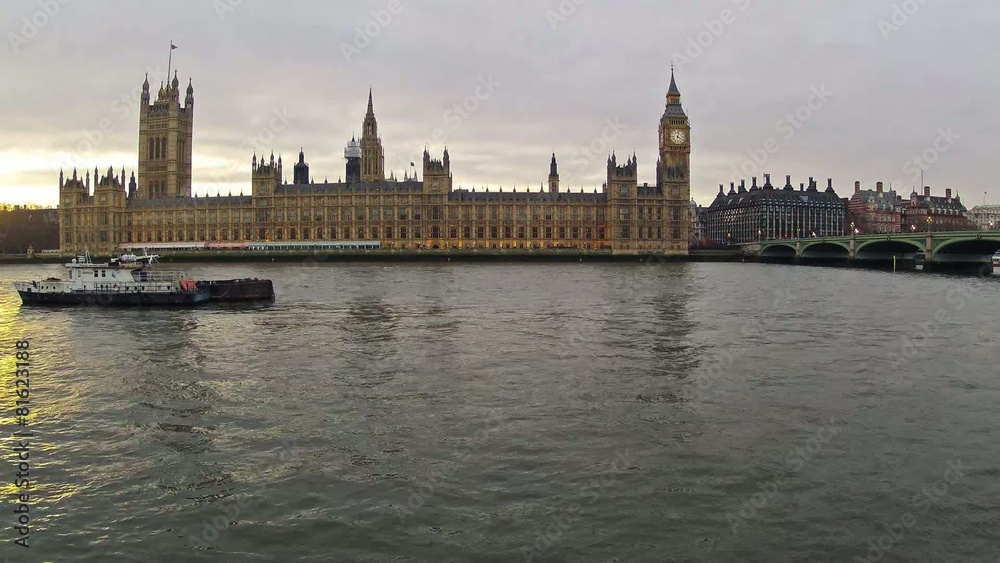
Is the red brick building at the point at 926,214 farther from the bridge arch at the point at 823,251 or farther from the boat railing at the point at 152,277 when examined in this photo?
the boat railing at the point at 152,277

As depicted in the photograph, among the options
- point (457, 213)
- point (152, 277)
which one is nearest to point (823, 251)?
point (457, 213)

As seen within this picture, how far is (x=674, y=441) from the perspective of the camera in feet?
44.0

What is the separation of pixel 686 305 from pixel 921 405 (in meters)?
23.9

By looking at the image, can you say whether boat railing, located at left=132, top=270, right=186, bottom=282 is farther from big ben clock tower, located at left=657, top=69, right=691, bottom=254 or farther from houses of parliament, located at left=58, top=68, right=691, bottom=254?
big ben clock tower, located at left=657, top=69, right=691, bottom=254

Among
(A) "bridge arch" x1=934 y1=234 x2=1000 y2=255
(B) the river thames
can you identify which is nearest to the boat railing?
(B) the river thames

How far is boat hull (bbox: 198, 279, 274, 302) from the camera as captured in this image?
140 ft

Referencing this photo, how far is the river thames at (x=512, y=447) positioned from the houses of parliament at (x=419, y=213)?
103m

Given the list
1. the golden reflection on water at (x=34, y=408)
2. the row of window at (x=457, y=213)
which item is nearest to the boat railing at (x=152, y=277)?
the golden reflection on water at (x=34, y=408)

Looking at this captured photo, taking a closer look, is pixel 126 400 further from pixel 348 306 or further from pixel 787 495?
pixel 348 306

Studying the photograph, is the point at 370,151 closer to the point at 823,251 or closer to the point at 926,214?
the point at 823,251

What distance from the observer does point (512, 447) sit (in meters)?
12.9

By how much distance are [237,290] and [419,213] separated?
89.2 metres

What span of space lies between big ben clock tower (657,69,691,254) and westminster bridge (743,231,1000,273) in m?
16.2

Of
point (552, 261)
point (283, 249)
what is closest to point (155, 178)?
point (283, 249)
